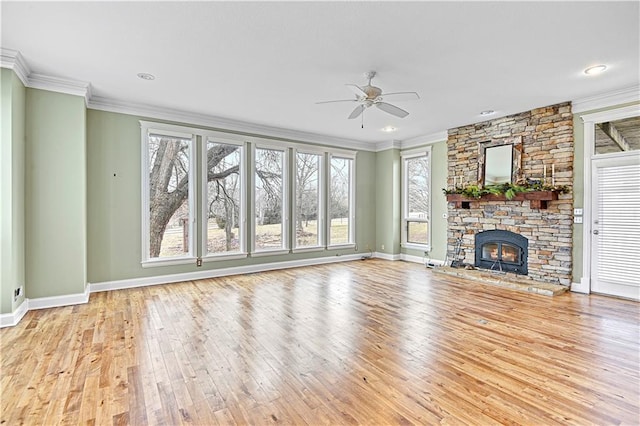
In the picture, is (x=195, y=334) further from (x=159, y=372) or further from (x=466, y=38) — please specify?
(x=466, y=38)

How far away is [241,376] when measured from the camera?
248cm

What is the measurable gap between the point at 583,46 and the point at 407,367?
361cm

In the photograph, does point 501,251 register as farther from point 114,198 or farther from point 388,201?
point 114,198

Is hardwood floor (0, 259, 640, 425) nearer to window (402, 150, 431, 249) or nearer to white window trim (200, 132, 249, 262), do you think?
white window trim (200, 132, 249, 262)

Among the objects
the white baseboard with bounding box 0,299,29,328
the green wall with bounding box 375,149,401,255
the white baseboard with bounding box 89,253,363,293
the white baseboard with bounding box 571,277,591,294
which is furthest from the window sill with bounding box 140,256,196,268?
the white baseboard with bounding box 571,277,591,294

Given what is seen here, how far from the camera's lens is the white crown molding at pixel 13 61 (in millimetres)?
3415

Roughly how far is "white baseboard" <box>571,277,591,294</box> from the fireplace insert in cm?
68

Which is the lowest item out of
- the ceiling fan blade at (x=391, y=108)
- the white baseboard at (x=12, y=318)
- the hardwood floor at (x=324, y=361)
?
the hardwood floor at (x=324, y=361)

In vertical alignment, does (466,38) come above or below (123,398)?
above

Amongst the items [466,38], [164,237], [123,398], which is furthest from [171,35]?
[164,237]

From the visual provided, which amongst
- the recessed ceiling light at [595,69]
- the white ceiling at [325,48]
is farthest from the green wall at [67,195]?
the recessed ceiling light at [595,69]

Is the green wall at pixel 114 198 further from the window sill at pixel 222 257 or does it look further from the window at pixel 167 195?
the window sill at pixel 222 257

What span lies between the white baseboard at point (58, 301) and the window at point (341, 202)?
4.84 meters

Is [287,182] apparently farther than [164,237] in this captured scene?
Yes
